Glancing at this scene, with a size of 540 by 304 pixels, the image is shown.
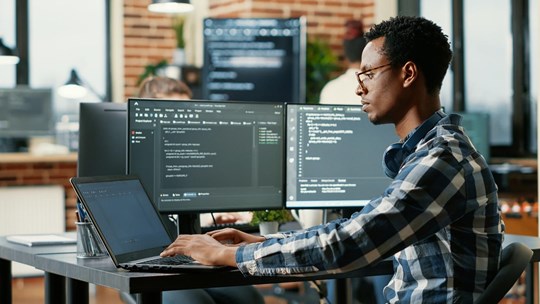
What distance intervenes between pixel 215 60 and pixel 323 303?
133 inches

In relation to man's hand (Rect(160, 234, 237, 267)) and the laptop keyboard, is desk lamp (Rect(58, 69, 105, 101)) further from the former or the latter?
man's hand (Rect(160, 234, 237, 267))

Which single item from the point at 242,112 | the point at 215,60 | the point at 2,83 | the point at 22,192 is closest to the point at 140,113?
the point at 242,112

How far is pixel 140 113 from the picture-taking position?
2.76 m

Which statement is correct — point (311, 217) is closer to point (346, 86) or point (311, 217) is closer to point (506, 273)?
point (506, 273)

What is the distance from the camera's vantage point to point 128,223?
2.43m

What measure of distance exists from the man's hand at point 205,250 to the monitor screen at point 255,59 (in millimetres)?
4476

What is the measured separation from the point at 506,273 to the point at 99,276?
0.94 m

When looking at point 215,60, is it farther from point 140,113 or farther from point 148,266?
point 148,266

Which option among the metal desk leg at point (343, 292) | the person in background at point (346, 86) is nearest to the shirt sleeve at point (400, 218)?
the metal desk leg at point (343, 292)

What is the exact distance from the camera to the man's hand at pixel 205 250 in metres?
2.10

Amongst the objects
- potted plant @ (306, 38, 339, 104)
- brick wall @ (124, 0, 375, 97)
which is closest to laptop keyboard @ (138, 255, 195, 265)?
potted plant @ (306, 38, 339, 104)

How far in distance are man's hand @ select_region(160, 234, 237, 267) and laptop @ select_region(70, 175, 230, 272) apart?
0.04 m

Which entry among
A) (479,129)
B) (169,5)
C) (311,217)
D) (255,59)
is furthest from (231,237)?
(255,59)

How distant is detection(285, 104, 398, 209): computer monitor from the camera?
118 inches
